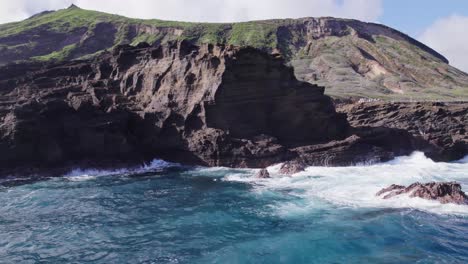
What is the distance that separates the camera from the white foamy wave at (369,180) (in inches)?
1304

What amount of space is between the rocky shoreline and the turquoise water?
6081mm

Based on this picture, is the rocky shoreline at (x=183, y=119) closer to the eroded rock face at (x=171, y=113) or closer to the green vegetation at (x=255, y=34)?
the eroded rock face at (x=171, y=113)

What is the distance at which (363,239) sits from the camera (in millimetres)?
25562

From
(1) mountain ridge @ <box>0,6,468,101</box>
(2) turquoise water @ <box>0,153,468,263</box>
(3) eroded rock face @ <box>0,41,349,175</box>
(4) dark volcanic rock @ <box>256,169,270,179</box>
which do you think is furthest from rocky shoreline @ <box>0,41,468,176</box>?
(1) mountain ridge @ <box>0,6,468,101</box>

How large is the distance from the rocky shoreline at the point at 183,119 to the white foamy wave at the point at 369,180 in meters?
2.95

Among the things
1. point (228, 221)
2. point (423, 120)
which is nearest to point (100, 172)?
point (228, 221)

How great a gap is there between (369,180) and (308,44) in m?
122

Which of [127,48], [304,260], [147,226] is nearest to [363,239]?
[304,260]

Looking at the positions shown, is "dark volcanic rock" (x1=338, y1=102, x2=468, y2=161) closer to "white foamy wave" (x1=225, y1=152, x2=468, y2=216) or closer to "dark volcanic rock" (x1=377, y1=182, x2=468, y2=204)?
"white foamy wave" (x1=225, y1=152, x2=468, y2=216)

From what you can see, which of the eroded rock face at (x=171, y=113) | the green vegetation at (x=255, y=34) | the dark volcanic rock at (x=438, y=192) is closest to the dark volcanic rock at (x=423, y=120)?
the eroded rock face at (x=171, y=113)

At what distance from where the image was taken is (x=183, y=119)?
54781 mm

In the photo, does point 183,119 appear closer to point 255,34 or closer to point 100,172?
point 100,172

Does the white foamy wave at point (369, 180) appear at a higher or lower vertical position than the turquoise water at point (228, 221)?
higher

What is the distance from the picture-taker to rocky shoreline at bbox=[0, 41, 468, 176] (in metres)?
50.4
